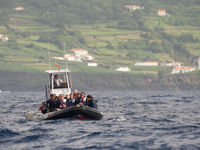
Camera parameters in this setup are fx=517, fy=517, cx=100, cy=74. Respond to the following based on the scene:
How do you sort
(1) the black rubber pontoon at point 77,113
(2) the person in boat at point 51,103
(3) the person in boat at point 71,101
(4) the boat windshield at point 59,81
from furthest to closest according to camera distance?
(4) the boat windshield at point 59,81, (2) the person in boat at point 51,103, (3) the person in boat at point 71,101, (1) the black rubber pontoon at point 77,113

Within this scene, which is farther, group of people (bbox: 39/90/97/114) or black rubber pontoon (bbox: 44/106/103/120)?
group of people (bbox: 39/90/97/114)

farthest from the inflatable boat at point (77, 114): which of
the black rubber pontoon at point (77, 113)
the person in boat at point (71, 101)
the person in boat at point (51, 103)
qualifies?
the person in boat at point (71, 101)

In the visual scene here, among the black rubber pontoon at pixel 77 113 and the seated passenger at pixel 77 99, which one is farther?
the seated passenger at pixel 77 99

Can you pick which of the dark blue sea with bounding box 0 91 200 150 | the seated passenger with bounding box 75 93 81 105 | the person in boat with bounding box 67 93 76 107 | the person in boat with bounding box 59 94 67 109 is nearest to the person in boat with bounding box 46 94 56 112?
the person in boat with bounding box 59 94 67 109

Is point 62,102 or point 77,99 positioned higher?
point 77,99

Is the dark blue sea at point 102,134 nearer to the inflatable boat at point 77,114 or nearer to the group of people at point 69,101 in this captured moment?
the inflatable boat at point 77,114

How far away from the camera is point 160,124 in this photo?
107 feet

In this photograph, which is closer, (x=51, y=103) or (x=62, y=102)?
(x=62, y=102)

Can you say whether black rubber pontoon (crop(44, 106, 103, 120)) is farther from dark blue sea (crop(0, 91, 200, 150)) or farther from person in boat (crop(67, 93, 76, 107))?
person in boat (crop(67, 93, 76, 107))

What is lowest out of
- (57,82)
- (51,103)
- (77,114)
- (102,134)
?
(102,134)

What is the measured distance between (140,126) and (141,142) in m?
6.92

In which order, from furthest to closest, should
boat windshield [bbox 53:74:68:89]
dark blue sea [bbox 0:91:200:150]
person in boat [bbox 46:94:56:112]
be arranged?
boat windshield [bbox 53:74:68:89], person in boat [bbox 46:94:56:112], dark blue sea [bbox 0:91:200:150]

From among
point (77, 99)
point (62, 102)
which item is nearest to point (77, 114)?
point (77, 99)

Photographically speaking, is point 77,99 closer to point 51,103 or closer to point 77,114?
point 77,114
